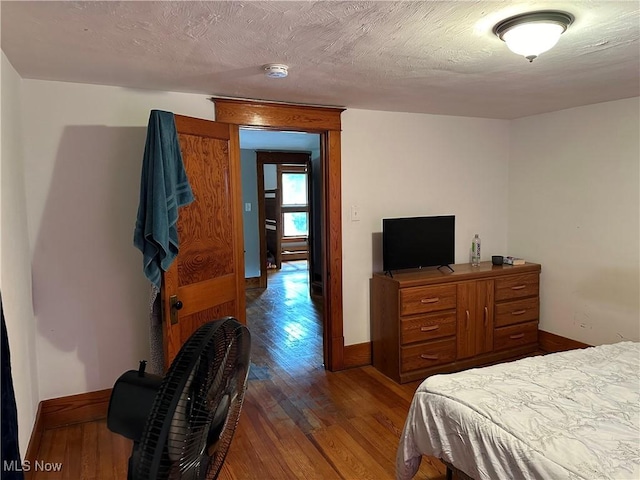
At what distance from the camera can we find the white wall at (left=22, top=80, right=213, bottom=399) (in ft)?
8.46

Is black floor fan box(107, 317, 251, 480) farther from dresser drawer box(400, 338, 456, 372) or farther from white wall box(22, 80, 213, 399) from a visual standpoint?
dresser drawer box(400, 338, 456, 372)

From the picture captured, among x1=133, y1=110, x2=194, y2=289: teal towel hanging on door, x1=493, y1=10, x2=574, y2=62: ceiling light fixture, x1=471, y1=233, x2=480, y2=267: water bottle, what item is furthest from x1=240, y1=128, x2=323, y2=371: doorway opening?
x1=493, y1=10, x2=574, y2=62: ceiling light fixture

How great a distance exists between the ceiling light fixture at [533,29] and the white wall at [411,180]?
1779 millimetres

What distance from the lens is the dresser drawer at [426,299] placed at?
329cm

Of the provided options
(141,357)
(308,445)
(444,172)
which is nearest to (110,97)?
(141,357)

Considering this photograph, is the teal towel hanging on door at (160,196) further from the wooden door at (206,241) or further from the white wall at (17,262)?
the white wall at (17,262)

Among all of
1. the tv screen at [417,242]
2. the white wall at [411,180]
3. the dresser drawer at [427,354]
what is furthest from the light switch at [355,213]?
the dresser drawer at [427,354]

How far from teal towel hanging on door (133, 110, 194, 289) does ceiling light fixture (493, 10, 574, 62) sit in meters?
1.70

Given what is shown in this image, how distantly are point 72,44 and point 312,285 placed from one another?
15.4ft

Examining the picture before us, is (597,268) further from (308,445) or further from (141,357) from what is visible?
(141,357)

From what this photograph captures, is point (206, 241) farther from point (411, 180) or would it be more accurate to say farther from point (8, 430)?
point (411, 180)

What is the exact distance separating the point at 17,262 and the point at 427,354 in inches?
109

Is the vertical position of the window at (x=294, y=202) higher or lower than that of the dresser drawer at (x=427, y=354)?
higher

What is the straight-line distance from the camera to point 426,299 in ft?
11.0
